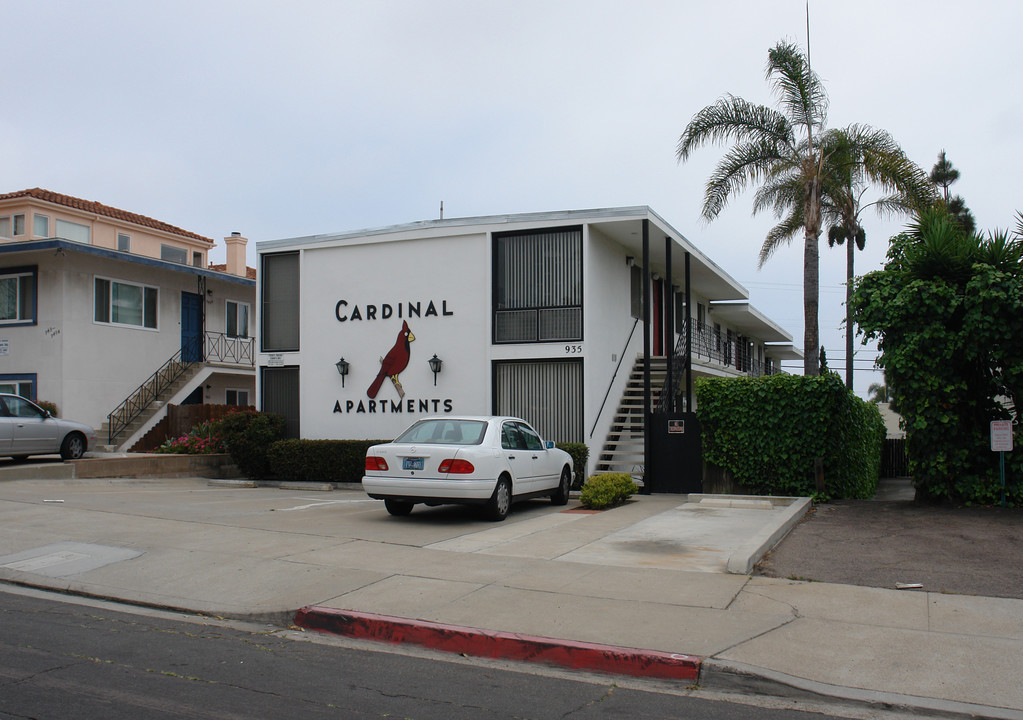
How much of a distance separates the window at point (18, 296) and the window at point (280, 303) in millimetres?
7080

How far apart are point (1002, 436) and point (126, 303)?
2304cm

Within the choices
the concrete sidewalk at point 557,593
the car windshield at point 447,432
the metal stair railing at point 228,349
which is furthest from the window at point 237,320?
the car windshield at point 447,432

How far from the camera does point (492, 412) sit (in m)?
19.0

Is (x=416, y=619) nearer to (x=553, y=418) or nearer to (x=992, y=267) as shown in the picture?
(x=992, y=267)

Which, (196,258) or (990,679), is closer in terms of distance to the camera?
(990,679)

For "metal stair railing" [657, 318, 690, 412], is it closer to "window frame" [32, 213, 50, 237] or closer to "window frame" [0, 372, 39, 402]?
"window frame" [0, 372, 39, 402]

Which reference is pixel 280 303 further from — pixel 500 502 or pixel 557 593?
pixel 557 593

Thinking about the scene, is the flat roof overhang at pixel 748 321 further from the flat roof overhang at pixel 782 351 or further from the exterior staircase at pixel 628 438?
the exterior staircase at pixel 628 438

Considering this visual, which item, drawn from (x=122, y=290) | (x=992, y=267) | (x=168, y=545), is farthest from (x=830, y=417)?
(x=122, y=290)

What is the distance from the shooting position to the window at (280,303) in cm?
2175

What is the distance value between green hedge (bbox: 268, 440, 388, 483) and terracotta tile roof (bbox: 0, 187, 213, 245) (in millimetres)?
19145

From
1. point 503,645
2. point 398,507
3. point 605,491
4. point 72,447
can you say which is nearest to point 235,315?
point 72,447

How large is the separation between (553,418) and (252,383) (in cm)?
1527

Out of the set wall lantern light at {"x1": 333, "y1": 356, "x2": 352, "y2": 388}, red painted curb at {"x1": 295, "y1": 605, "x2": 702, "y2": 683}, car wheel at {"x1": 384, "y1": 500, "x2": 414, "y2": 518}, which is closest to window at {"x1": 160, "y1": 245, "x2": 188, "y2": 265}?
wall lantern light at {"x1": 333, "y1": 356, "x2": 352, "y2": 388}
